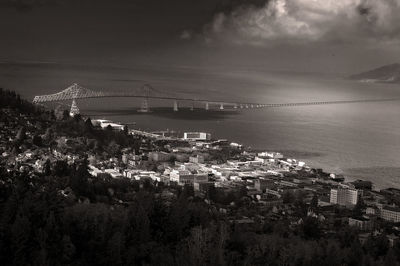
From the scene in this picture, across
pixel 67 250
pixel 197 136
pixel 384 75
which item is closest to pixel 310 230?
pixel 67 250

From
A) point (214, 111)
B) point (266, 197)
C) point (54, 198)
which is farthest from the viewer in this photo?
point (214, 111)

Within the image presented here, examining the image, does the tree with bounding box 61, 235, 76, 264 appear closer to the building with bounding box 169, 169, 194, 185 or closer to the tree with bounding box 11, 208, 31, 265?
the tree with bounding box 11, 208, 31, 265

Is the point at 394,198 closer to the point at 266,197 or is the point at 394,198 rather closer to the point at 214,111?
the point at 266,197

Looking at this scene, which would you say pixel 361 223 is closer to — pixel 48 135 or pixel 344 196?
pixel 344 196

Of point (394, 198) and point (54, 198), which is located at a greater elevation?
point (54, 198)

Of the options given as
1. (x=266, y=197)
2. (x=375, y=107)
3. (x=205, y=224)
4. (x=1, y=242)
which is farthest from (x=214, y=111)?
(x=1, y=242)

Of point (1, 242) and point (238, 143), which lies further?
point (238, 143)
